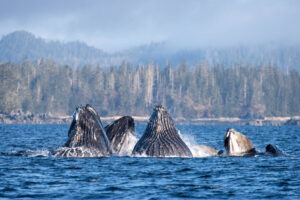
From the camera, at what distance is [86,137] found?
64.1 ft

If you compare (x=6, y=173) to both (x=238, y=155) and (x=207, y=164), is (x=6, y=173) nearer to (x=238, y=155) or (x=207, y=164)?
(x=207, y=164)

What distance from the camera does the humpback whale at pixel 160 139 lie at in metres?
20.1

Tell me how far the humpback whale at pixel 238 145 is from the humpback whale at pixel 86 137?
4807 millimetres

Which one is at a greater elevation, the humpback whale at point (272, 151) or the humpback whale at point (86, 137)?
the humpback whale at point (86, 137)

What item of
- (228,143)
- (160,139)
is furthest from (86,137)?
(228,143)

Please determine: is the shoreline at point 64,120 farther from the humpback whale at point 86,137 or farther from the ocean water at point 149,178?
the humpback whale at point 86,137

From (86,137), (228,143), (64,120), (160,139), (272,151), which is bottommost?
(272,151)

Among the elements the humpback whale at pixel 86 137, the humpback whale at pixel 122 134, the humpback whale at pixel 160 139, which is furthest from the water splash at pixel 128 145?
the humpback whale at pixel 86 137

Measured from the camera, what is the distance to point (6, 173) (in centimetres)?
1850

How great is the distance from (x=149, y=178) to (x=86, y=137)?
3.25 metres

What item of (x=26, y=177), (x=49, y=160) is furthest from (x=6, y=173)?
(x=49, y=160)

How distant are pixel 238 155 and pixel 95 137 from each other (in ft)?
20.9

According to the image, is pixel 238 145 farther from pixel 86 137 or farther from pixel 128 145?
pixel 86 137

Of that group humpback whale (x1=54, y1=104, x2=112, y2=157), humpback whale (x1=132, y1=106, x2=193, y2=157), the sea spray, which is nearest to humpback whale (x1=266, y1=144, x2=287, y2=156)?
humpback whale (x1=132, y1=106, x2=193, y2=157)
